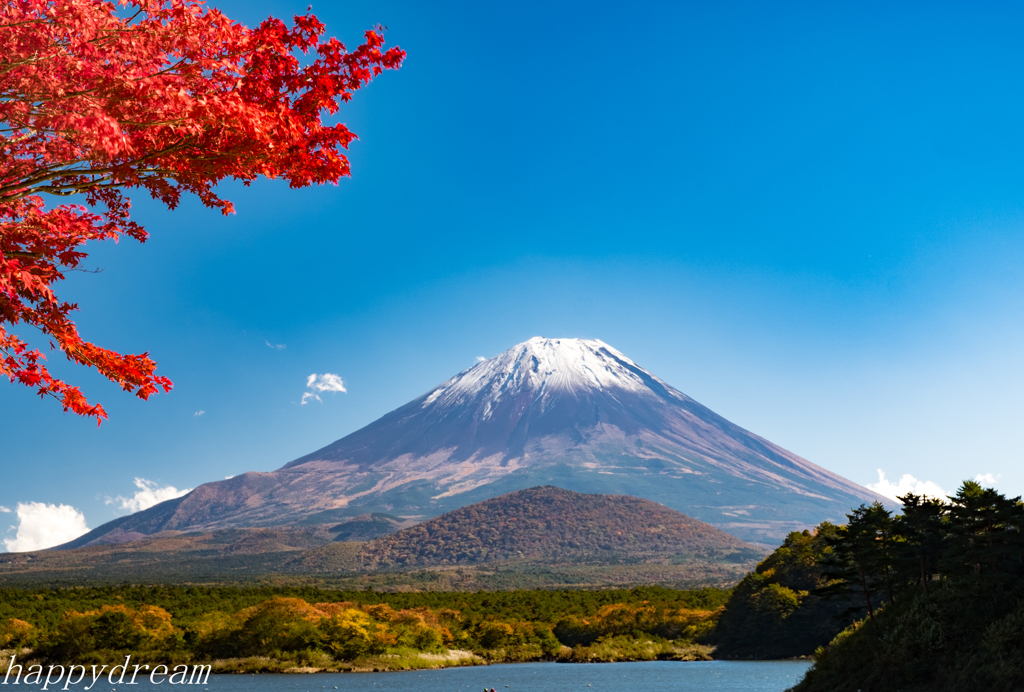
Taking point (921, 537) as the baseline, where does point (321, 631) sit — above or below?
below

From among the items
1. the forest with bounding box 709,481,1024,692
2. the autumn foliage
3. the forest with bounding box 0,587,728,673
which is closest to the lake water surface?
the forest with bounding box 0,587,728,673

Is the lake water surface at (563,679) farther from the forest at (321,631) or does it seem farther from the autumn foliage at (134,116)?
the autumn foliage at (134,116)

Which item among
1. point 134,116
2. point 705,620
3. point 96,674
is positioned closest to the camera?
point 134,116

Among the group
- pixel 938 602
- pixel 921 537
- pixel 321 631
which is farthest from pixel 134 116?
pixel 321 631

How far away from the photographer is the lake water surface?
41.8 meters

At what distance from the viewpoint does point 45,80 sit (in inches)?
269

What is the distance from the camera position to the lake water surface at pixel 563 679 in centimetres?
4178

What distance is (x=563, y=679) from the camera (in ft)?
155

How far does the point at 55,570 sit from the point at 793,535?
579ft

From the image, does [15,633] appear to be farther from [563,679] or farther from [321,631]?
[563,679]

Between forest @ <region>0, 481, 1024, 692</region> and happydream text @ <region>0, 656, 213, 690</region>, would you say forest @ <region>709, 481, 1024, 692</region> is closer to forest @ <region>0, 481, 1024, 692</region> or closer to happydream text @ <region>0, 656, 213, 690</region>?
forest @ <region>0, 481, 1024, 692</region>

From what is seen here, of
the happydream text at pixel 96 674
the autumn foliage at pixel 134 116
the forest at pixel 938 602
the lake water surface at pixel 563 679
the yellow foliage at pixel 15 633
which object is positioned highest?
the autumn foliage at pixel 134 116

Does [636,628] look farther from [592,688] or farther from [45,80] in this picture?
[45,80]

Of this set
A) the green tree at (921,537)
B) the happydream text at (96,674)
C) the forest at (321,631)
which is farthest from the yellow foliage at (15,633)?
the green tree at (921,537)
